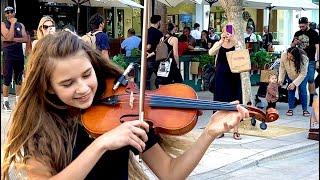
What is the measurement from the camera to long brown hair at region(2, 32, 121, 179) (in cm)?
170

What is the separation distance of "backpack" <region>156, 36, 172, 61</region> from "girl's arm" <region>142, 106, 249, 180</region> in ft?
23.6

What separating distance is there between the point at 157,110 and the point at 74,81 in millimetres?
334

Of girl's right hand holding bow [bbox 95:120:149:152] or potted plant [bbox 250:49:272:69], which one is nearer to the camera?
girl's right hand holding bow [bbox 95:120:149:152]

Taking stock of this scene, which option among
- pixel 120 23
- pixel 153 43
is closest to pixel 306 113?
pixel 153 43

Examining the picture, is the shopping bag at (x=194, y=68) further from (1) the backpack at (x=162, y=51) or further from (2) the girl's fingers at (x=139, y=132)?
(2) the girl's fingers at (x=139, y=132)

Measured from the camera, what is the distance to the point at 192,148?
1.96 metres

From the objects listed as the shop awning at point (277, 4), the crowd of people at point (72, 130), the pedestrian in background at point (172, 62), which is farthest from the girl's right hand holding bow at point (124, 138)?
the shop awning at point (277, 4)

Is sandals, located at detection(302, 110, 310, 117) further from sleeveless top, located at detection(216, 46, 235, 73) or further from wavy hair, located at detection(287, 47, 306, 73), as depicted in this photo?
sleeveless top, located at detection(216, 46, 235, 73)

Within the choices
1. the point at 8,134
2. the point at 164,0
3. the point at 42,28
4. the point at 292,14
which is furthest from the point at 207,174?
the point at 292,14

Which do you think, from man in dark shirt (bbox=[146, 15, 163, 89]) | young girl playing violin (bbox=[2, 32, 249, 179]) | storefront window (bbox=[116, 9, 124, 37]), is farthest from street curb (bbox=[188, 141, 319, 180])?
storefront window (bbox=[116, 9, 124, 37])

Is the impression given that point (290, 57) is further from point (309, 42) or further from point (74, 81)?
point (74, 81)

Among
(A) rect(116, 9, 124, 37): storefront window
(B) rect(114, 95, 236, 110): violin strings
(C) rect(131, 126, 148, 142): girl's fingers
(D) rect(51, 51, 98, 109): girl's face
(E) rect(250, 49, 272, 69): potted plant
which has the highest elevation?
(A) rect(116, 9, 124, 37): storefront window

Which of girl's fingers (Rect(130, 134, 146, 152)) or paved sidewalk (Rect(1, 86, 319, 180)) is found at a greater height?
girl's fingers (Rect(130, 134, 146, 152))

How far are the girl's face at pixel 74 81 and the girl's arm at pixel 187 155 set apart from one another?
36 cm
